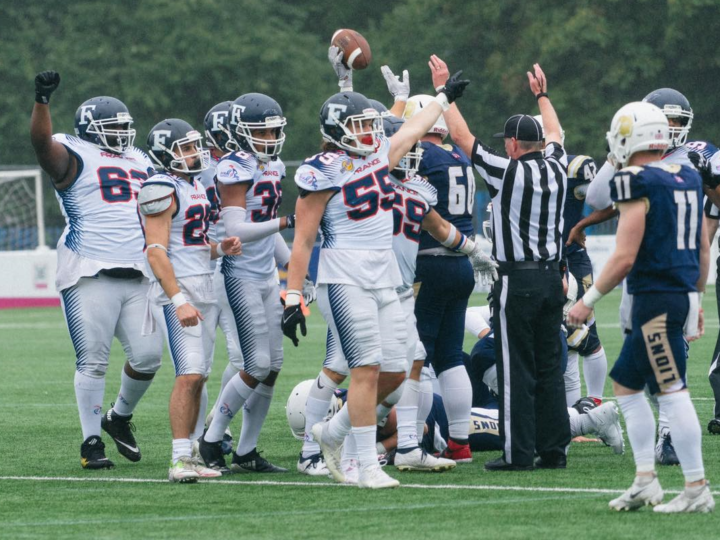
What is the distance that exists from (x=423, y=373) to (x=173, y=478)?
165 centimetres

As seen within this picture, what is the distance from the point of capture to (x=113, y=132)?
8.39 meters

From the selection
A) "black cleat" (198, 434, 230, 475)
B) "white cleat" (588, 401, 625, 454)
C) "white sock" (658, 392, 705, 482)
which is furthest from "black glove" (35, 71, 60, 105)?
"white sock" (658, 392, 705, 482)

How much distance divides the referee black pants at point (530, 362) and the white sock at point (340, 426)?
948 mm

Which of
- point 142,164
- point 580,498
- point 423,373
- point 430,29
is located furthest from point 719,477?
point 430,29

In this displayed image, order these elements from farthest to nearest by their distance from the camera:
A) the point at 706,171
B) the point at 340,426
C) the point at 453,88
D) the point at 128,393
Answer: the point at 128,393 < the point at 706,171 < the point at 453,88 < the point at 340,426

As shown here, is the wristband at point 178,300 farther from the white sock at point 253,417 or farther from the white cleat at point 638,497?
the white cleat at point 638,497

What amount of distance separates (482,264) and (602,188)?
0.78 metres

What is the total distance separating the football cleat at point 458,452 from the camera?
811cm

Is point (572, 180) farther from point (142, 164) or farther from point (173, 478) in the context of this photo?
point (173, 478)

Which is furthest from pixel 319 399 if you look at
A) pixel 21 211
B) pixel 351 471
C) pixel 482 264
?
pixel 21 211

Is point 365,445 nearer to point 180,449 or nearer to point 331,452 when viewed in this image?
point 331,452

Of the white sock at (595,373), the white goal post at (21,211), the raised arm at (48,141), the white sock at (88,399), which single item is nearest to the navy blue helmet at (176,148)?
the raised arm at (48,141)

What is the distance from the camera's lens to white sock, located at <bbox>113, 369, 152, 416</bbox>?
8438 millimetres

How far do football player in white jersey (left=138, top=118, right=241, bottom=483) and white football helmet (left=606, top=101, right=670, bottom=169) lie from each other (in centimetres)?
227
